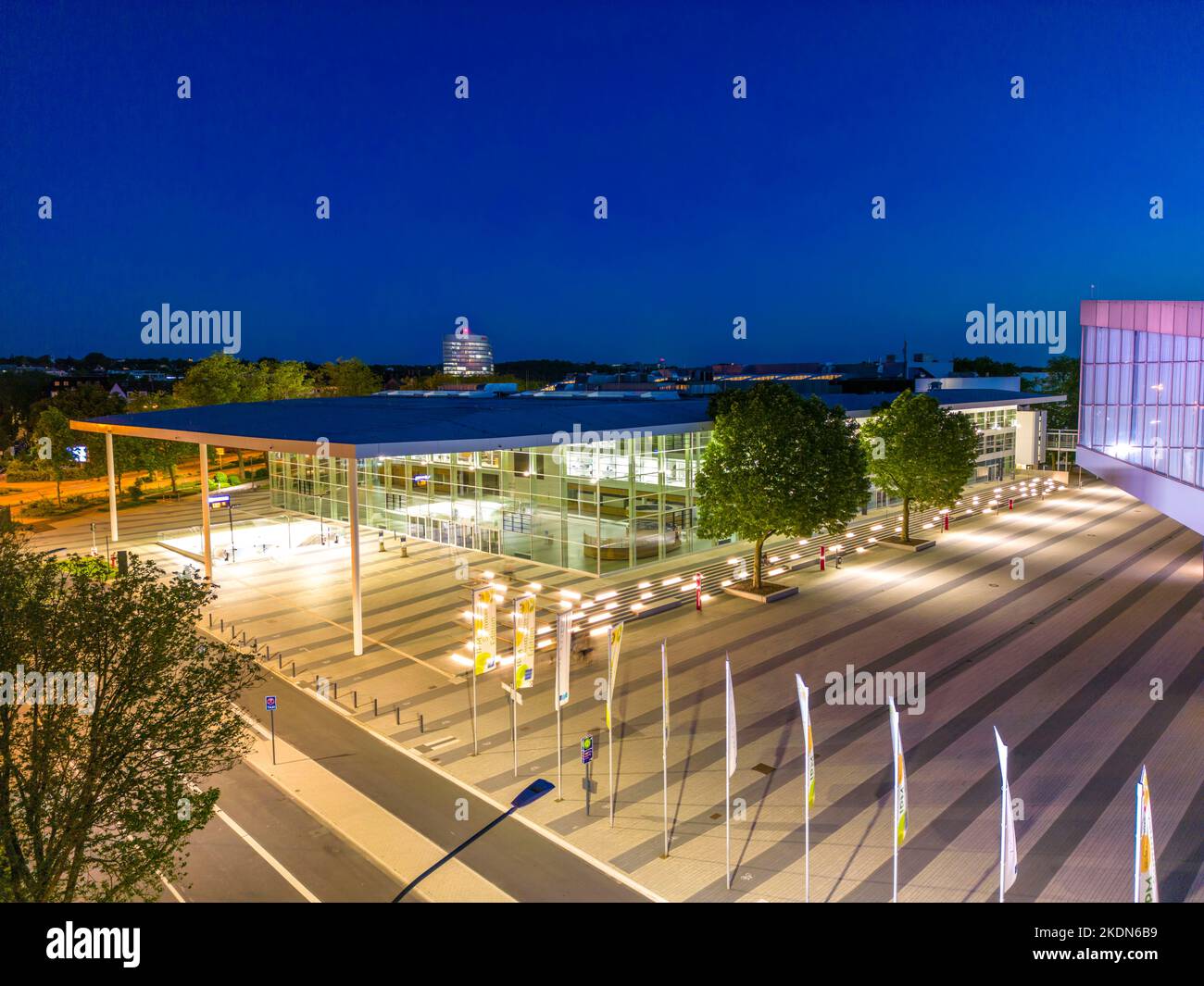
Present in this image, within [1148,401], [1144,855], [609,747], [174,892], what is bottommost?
[174,892]

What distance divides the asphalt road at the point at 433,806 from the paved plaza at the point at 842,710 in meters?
0.52

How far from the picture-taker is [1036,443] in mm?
72500

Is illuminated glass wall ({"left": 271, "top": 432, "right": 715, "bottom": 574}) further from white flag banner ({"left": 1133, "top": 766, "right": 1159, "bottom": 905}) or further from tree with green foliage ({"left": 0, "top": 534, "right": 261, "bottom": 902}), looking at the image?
white flag banner ({"left": 1133, "top": 766, "right": 1159, "bottom": 905})

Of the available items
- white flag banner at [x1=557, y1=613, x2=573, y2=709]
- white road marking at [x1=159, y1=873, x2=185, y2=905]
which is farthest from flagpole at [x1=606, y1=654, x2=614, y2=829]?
white road marking at [x1=159, y1=873, x2=185, y2=905]

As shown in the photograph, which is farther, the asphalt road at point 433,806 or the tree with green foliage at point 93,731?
the asphalt road at point 433,806

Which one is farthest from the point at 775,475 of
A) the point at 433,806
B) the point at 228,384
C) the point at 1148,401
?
the point at 228,384

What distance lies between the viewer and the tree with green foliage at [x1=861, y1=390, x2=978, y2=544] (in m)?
41.4

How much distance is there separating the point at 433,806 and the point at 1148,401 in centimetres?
2665

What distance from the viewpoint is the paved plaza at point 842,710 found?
1530 centimetres

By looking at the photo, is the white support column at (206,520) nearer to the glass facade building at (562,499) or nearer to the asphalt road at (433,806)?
the glass facade building at (562,499)

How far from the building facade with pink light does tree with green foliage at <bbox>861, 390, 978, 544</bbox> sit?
749 centimetres

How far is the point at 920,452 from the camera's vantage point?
4144 cm

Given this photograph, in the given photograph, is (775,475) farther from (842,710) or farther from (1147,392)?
(1147,392)

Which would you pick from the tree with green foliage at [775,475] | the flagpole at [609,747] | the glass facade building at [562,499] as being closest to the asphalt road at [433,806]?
the flagpole at [609,747]
